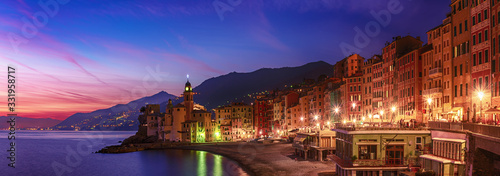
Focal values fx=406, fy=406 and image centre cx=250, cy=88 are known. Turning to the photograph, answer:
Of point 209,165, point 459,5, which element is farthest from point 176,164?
point 459,5

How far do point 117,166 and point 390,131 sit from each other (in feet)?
212

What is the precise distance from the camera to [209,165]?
8075cm

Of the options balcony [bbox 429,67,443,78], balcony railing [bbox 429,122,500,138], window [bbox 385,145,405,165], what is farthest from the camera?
balcony [bbox 429,67,443,78]

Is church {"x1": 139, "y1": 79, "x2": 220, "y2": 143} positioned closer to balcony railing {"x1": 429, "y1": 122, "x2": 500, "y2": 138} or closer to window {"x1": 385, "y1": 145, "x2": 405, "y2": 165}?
window {"x1": 385, "y1": 145, "x2": 405, "y2": 165}

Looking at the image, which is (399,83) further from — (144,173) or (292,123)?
(292,123)

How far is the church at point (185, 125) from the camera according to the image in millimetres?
137375

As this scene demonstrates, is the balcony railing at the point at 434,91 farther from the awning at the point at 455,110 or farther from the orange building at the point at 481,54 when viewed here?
the orange building at the point at 481,54

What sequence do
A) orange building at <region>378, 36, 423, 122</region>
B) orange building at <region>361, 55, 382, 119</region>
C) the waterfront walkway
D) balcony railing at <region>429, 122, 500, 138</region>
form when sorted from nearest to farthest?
balcony railing at <region>429, 122, 500, 138</region> → the waterfront walkway → orange building at <region>378, 36, 423, 122</region> → orange building at <region>361, 55, 382, 119</region>

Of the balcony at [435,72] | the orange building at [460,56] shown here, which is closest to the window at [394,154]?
the orange building at [460,56]

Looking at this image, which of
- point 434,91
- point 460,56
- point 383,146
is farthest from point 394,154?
point 434,91

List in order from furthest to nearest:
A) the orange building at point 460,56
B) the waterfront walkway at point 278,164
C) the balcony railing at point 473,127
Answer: the waterfront walkway at point 278,164 < the orange building at point 460,56 < the balcony railing at point 473,127

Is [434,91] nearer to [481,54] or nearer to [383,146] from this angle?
[481,54]

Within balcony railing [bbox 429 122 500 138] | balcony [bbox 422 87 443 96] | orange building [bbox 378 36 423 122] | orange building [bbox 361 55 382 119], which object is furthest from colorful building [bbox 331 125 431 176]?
orange building [bbox 361 55 382 119]

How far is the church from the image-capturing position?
451 feet
